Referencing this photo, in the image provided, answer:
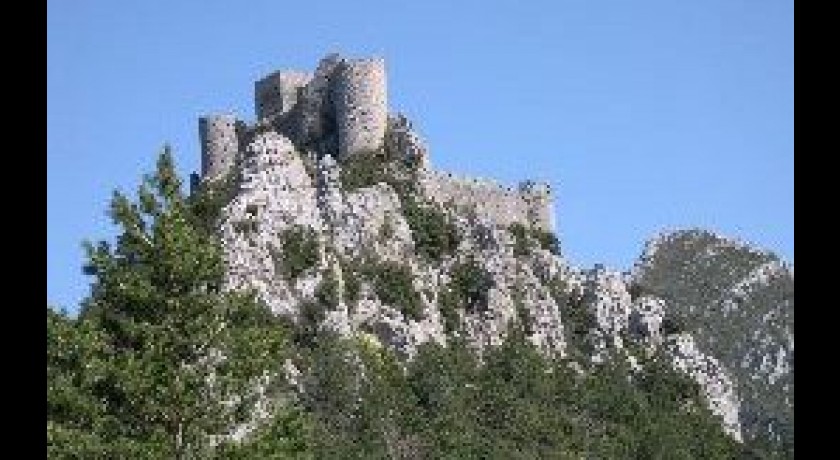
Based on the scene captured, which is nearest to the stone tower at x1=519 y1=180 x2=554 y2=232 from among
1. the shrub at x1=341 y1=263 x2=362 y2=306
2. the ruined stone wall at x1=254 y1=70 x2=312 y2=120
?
the ruined stone wall at x1=254 y1=70 x2=312 y2=120

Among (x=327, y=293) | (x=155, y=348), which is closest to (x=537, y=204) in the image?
(x=327, y=293)

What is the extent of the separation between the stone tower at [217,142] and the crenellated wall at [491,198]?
8.31 metres

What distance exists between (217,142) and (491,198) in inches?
501

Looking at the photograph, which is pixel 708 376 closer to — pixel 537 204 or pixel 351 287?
pixel 537 204

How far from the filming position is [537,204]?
6850 cm

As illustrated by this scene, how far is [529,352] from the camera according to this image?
58.5 m

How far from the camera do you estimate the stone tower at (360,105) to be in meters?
60.7

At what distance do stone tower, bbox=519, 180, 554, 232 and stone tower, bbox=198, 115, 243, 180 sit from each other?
13995 millimetres

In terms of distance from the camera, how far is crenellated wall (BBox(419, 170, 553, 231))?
6275cm

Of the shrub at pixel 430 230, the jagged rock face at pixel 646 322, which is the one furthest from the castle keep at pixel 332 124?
the jagged rock face at pixel 646 322

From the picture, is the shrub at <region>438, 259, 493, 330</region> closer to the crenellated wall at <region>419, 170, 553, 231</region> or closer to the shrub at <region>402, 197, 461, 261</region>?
the shrub at <region>402, 197, 461, 261</region>
